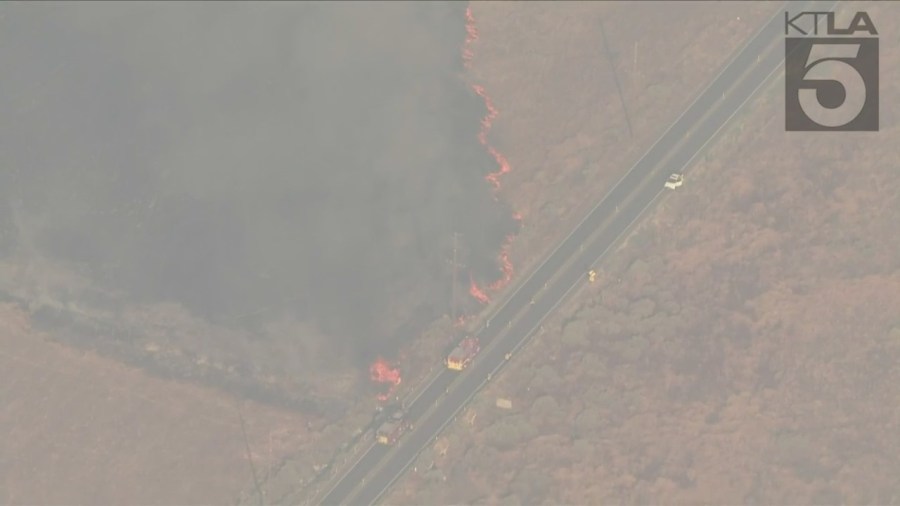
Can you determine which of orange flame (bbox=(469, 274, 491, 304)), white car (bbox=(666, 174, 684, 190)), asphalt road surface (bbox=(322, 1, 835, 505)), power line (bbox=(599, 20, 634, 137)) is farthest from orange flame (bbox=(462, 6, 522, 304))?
white car (bbox=(666, 174, 684, 190))

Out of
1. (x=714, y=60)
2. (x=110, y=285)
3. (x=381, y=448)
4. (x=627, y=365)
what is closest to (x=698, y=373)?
(x=627, y=365)

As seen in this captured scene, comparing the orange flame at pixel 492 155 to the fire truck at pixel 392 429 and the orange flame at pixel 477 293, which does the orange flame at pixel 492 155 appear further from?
the fire truck at pixel 392 429

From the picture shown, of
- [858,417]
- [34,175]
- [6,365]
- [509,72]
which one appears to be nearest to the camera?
[858,417]

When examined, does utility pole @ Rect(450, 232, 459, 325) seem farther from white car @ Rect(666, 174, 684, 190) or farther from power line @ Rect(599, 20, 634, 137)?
power line @ Rect(599, 20, 634, 137)

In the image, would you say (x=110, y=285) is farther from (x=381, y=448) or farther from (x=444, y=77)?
(x=444, y=77)

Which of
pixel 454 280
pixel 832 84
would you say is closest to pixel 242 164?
pixel 454 280

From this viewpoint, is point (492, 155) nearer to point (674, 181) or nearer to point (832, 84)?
point (674, 181)
